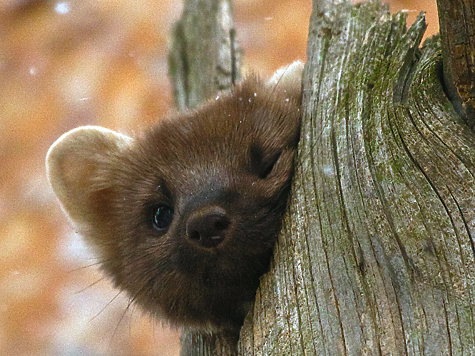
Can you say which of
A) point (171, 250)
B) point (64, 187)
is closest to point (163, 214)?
point (171, 250)

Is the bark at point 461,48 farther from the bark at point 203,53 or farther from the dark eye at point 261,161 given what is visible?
the bark at point 203,53

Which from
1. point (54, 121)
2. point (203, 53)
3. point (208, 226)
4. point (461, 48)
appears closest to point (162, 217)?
point (208, 226)

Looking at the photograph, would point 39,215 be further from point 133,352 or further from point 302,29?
point 302,29

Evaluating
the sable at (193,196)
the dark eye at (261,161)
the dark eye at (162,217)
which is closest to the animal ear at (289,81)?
the sable at (193,196)

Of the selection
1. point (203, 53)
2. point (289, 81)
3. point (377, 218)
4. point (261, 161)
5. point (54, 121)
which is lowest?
point (377, 218)

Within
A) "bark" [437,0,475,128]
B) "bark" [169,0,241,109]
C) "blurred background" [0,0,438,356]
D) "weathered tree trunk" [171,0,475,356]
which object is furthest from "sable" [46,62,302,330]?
"blurred background" [0,0,438,356]

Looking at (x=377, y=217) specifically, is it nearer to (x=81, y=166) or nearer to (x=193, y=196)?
(x=193, y=196)
